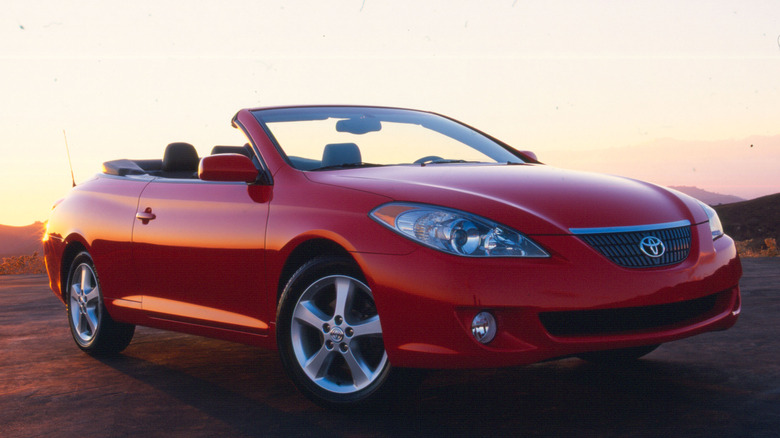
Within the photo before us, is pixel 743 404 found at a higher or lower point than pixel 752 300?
higher

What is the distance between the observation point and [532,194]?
4.16m

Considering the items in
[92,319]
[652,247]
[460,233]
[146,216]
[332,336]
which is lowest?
[92,319]

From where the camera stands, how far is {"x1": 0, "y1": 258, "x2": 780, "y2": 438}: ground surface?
388 centimetres

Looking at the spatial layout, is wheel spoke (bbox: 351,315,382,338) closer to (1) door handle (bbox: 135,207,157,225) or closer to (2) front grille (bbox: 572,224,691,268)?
(2) front grille (bbox: 572,224,691,268)

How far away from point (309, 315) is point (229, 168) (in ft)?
3.14

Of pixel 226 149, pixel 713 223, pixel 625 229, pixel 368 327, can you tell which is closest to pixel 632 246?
pixel 625 229

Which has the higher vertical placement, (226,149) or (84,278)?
(226,149)

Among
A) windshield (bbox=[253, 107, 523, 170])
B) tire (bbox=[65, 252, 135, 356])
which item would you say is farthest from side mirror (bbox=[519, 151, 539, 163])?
tire (bbox=[65, 252, 135, 356])

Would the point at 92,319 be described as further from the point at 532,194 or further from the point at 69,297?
the point at 532,194

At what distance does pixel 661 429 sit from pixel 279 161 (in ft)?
7.63

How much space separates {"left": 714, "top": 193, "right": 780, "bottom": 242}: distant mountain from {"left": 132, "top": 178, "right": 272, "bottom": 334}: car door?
96.6ft

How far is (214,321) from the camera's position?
502 cm

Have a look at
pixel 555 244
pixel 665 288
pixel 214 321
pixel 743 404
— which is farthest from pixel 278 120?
pixel 743 404

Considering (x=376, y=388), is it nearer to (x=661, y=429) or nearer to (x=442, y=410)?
(x=442, y=410)
